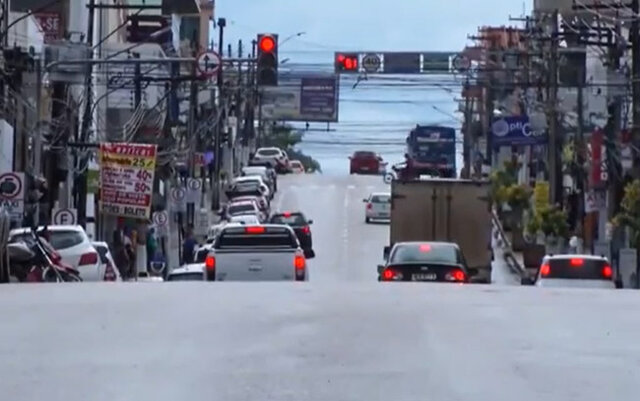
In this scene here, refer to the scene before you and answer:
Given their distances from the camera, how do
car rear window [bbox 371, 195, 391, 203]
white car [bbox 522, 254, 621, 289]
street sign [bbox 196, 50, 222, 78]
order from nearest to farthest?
white car [bbox 522, 254, 621, 289] < street sign [bbox 196, 50, 222, 78] < car rear window [bbox 371, 195, 391, 203]

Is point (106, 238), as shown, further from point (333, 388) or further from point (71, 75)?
point (333, 388)

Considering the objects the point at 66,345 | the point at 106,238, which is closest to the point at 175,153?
the point at 106,238

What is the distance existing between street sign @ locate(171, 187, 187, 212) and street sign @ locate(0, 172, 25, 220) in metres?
28.6

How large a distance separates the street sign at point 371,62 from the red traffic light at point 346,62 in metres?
5.65

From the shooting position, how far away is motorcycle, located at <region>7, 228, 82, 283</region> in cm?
3256

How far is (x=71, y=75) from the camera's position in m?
55.0

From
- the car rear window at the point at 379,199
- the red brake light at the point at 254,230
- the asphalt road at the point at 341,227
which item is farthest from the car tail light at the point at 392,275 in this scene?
the car rear window at the point at 379,199

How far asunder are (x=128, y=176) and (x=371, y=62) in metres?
44.1

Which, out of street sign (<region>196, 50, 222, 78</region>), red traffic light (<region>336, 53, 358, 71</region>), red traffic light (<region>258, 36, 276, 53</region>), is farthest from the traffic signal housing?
red traffic light (<region>336, 53, 358, 71</region>)

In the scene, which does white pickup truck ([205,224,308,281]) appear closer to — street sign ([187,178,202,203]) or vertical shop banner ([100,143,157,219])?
vertical shop banner ([100,143,157,219])

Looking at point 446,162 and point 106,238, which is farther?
point 446,162

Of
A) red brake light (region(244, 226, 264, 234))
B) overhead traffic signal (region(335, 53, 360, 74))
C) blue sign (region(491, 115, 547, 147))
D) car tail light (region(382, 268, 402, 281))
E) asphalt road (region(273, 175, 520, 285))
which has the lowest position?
asphalt road (region(273, 175, 520, 285))

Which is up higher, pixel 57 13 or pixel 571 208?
pixel 57 13

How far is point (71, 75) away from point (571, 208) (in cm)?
2879
